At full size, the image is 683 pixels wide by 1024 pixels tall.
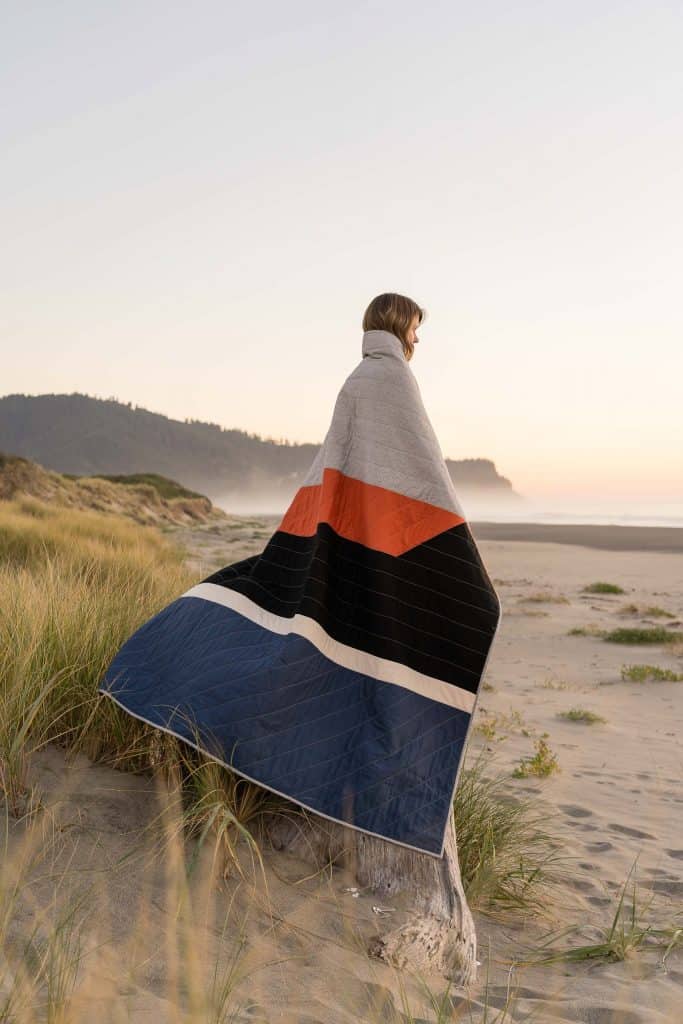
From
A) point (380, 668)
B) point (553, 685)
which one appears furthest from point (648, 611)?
point (380, 668)

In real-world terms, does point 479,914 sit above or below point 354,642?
below

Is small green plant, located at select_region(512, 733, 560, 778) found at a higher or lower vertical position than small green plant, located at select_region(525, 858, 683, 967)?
lower

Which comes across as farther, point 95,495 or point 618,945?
point 95,495

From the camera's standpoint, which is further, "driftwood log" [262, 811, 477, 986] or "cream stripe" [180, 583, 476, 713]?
"cream stripe" [180, 583, 476, 713]

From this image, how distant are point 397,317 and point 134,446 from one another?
5960 inches

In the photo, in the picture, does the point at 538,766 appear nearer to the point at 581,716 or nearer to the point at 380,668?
the point at 581,716

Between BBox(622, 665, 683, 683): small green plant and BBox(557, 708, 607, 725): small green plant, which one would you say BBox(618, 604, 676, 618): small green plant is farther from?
BBox(557, 708, 607, 725): small green plant

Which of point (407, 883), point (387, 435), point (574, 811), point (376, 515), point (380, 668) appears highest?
point (387, 435)

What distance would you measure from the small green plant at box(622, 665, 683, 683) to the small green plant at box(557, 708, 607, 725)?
5.15 feet

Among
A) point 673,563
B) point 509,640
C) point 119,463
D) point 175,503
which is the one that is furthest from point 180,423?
point 509,640

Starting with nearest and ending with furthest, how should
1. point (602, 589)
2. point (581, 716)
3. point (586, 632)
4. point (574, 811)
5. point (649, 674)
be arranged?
point (574, 811) < point (581, 716) < point (649, 674) < point (586, 632) < point (602, 589)

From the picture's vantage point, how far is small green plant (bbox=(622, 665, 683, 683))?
857 cm

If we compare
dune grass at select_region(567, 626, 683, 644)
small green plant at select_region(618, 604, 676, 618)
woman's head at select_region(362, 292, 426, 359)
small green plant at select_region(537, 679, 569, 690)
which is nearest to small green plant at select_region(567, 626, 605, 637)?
dune grass at select_region(567, 626, 683, 644)

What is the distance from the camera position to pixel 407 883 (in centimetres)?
297
